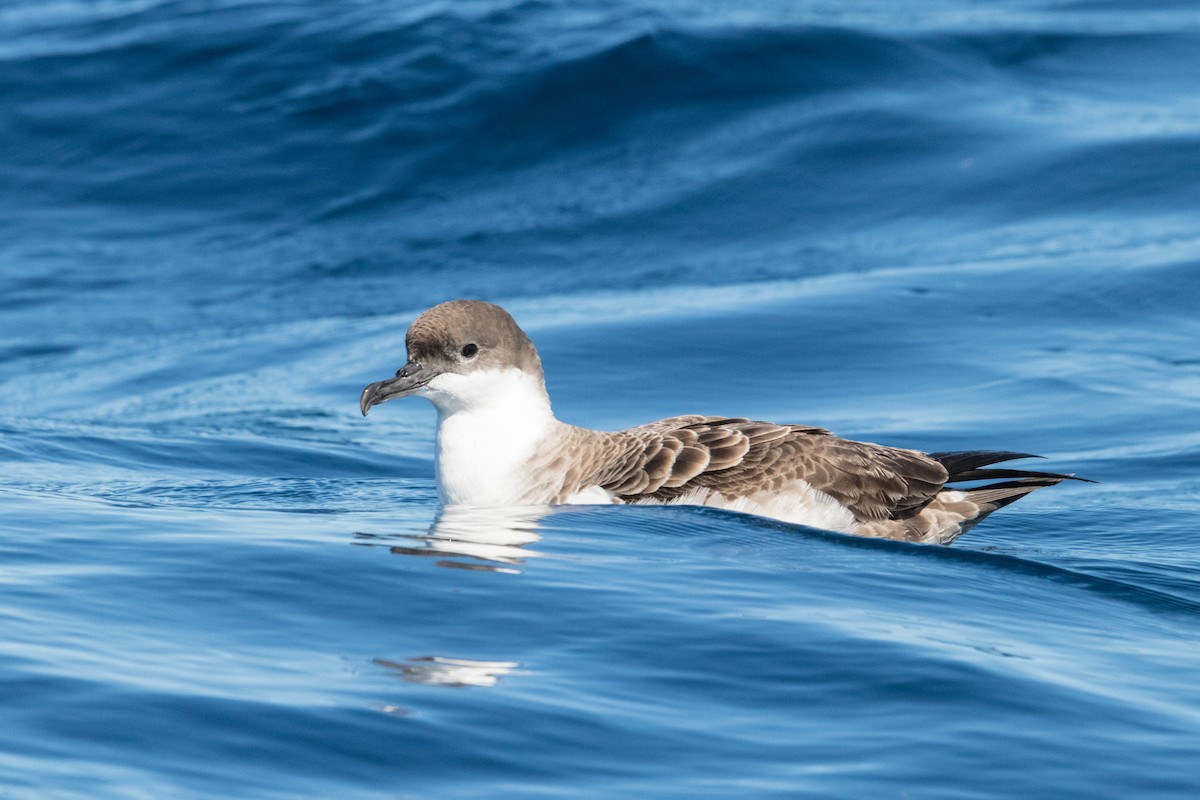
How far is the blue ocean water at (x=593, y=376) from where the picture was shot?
177 inches

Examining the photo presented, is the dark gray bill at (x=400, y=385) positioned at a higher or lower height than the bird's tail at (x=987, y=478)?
higher

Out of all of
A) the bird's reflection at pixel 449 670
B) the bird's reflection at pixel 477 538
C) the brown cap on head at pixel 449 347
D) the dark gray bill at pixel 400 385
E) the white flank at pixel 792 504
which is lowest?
the bird's reflection at pixel 449 670

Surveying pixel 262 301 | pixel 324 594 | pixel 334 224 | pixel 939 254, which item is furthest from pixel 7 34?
pixel 324 594

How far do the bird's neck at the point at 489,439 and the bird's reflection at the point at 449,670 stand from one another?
7.49 feet

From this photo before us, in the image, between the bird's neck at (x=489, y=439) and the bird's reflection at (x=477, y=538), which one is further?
the bird's neck at (x=489, y=439)

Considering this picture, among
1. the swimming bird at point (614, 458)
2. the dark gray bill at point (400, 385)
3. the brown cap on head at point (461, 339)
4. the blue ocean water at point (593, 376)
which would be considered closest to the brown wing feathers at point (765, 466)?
the swimming bird at point (614, 458)

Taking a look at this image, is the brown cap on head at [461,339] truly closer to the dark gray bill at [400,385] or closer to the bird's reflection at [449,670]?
the dark gray bill at [400,385]

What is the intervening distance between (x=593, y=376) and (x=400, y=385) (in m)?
4.66

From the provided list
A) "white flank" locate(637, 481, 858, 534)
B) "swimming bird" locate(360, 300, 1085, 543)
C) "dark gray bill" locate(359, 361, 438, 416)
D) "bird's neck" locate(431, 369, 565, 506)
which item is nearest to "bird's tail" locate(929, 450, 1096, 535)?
"swimming bird" locate(360, 300, 1085, 543)

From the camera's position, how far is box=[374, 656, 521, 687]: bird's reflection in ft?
15.6

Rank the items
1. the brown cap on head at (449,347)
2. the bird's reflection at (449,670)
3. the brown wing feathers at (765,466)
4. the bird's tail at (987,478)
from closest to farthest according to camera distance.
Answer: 1. the bird's reflection at (449,670)
2. the brown wing feathers at (765,466)
3. the brown cap on head at (449,347)
4. the bird's tail at (987,478)

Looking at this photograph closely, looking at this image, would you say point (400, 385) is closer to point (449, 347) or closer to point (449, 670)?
point (449, 347)

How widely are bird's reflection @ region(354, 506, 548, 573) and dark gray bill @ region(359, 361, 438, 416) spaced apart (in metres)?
0.55

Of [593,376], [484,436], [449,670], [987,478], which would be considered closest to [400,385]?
[484,436]
